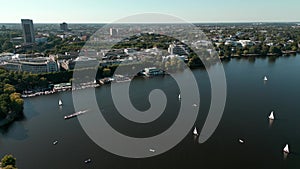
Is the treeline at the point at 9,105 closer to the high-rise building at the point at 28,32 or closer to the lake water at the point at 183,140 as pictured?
the lake water at the point at 183,140

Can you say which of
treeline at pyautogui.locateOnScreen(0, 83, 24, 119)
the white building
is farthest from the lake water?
the white building

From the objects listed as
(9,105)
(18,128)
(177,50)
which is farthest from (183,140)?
(177,50)

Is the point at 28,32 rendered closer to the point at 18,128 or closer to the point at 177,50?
the point at 177,50

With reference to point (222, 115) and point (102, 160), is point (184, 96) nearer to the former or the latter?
point (222, 115)

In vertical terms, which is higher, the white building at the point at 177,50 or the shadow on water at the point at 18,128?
the white building at the point at 177,50

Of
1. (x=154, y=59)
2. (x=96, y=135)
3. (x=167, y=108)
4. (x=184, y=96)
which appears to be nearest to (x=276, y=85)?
(x=184, y=96)

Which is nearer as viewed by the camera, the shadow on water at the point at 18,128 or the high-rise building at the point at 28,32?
the shadow on water at the point at 18,128

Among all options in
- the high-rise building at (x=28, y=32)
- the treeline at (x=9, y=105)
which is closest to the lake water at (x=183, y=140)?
the treeline at (x=9, y=105)

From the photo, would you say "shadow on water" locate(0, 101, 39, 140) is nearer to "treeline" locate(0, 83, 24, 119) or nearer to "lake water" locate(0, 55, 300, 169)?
"lake water" locate(0, 55, 300, 169)
